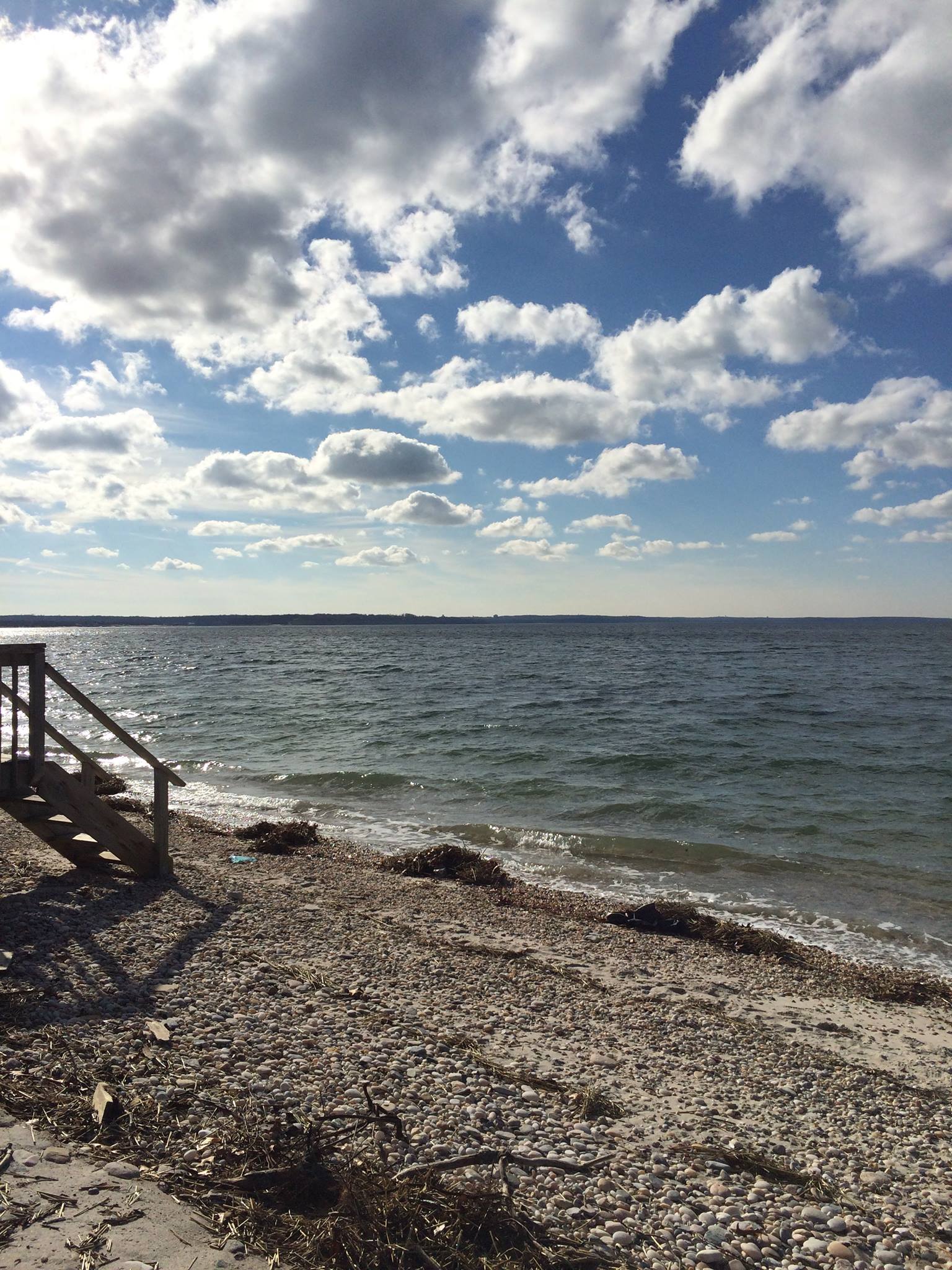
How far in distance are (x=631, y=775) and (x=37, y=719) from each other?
51.7 feet

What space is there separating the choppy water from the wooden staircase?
19.9 ft

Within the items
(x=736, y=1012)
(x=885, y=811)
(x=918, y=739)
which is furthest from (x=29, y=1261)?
(x=918, y=739)

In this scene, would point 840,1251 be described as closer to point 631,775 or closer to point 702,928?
point 702,928

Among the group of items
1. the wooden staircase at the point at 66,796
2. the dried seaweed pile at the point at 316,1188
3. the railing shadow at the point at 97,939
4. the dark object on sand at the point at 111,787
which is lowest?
the dark object on sand at the point at 111,787

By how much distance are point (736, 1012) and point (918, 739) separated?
77.1ft

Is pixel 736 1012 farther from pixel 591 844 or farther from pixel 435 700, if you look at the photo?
pixel 435 700

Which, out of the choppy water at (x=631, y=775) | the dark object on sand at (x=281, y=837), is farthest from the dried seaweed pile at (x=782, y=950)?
the dark object on sand at (x=281, y=837)

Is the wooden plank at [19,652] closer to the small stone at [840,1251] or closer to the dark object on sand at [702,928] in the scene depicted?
the dark object on sand at [702,928]

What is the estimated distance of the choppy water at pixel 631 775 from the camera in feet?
43.0

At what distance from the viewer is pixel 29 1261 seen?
3.28 metres

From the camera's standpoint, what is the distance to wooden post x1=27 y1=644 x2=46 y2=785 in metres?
9.18

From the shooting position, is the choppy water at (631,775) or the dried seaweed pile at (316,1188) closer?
the dried seaweed pile at (316,1188)

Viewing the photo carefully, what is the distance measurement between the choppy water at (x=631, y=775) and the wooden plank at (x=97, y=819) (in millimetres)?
6022

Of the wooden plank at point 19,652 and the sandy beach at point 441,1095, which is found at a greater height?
the wooden plank at point 19,652
